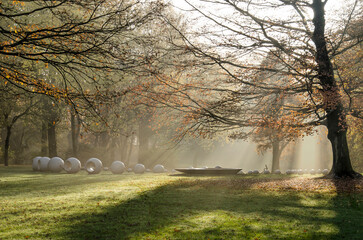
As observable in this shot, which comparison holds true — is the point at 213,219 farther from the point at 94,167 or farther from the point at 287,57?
the point at 94,167

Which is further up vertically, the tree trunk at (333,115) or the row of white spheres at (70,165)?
the tree trunk at (333,115)

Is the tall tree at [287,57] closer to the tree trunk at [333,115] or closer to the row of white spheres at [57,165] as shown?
the tree trunk at [333,115]

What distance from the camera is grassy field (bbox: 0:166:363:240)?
5.98 meters

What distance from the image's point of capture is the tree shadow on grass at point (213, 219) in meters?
5.93

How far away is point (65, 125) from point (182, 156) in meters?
22.6

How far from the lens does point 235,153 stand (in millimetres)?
52562

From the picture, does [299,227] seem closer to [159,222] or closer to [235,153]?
[159,222]

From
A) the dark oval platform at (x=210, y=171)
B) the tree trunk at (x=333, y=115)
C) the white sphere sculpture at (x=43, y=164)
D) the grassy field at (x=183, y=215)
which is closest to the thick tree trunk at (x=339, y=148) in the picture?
the tree trunk at (x=333, y=115)

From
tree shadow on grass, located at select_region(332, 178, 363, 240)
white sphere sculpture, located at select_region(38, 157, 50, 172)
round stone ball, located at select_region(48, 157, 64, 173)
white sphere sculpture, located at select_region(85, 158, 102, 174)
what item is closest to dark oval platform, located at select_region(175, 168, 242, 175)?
white sphere sculpture, located at select_region(85, 158, 102, 174)

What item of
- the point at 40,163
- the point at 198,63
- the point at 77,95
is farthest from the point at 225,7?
the point at 40,163

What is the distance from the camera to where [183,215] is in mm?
7426

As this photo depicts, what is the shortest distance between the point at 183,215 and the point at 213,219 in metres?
0.77

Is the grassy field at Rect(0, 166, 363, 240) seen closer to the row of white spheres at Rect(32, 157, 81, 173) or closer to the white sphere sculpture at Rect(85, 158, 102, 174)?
the white sphere sculpture at Rect(85, 158, 102, 174)

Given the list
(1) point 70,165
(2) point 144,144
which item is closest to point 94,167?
(1) point 70,165
